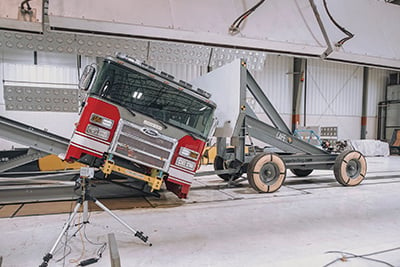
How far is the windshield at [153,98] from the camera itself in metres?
3.76

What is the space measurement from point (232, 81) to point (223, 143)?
1.54 meters

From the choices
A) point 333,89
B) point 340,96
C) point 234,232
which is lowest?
point 234,232

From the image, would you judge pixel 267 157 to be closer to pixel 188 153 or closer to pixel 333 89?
pixel 188 153

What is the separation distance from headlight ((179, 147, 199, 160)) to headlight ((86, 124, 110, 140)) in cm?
113

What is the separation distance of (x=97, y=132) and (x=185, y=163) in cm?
139

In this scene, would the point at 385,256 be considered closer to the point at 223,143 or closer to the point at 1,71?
the point at 223,143

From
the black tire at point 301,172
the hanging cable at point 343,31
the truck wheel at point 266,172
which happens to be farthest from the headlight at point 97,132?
the black tire at point 301,172

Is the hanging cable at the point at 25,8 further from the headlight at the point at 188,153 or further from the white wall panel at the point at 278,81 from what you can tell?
the white wall panel at the point at 278,81

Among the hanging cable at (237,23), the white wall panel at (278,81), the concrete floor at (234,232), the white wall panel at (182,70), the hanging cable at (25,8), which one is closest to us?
the hanging cable at (25,8)

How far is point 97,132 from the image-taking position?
3.71 meters

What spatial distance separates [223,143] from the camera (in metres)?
6.27

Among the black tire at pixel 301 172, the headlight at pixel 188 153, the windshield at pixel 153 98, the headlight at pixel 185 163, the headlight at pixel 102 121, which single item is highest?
the windshield at pixel 153 98

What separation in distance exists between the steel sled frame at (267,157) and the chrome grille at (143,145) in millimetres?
1350

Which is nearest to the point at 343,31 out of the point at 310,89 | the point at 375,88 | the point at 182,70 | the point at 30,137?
the point at 30,137
